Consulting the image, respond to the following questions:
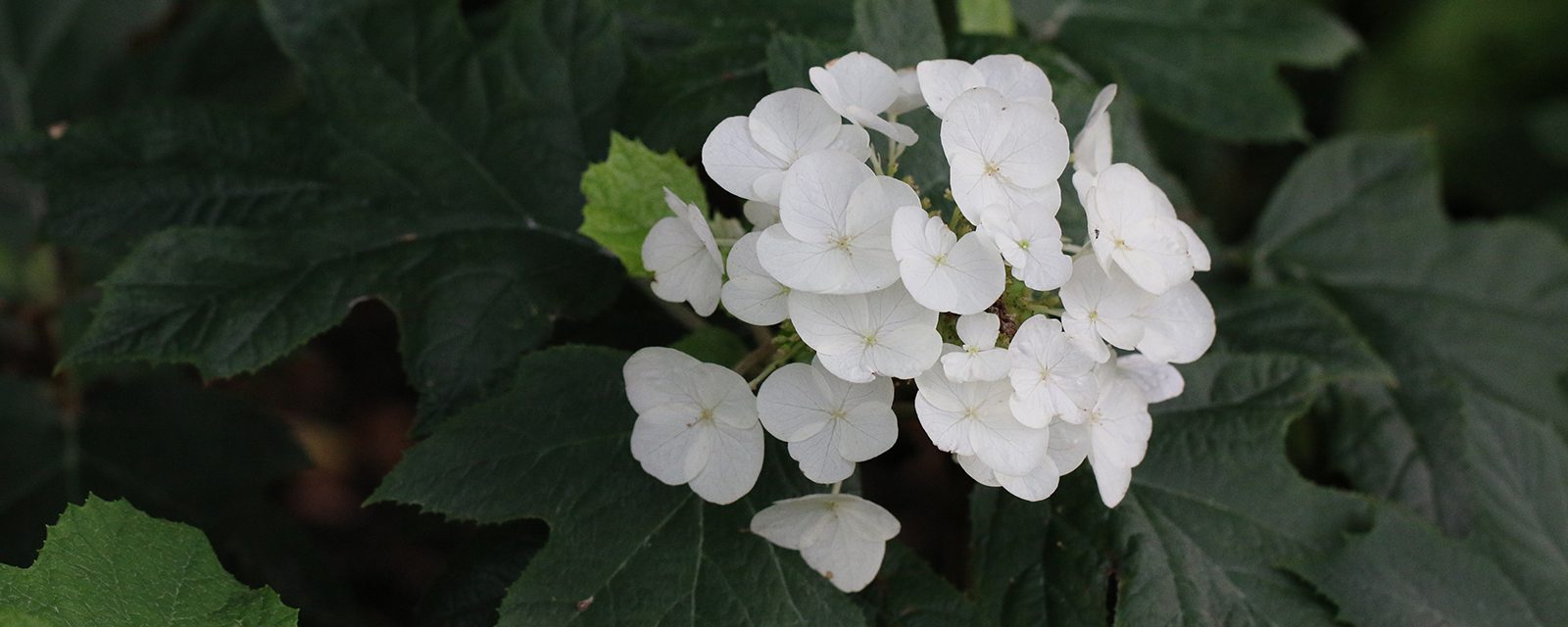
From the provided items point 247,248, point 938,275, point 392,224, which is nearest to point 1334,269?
point 938,275

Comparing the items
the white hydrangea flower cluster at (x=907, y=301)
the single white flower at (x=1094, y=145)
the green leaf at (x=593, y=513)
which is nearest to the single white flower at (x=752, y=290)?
the white hydrangea flower cluster at (x=907, y=301)

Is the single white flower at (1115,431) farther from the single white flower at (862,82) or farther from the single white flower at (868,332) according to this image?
the single white flower at (862,82)

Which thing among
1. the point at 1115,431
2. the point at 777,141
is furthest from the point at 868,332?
the point at 1115,431

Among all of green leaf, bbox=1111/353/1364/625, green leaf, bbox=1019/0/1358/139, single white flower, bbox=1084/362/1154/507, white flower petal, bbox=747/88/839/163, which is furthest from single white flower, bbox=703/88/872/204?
green leaf, bbox=1019/0/1358/139

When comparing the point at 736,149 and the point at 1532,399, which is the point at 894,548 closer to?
the point at 736,149

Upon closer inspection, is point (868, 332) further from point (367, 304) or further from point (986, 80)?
point (367, 304)

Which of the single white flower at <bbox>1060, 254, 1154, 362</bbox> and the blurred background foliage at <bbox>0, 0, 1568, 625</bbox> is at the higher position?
the single white flower at <bbox>1060, 254, 1154, 362</bbox>

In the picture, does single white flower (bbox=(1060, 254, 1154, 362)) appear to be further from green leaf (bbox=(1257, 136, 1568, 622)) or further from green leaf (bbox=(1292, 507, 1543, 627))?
green leaf (bbox=(1257, 136, 1568, 622))
